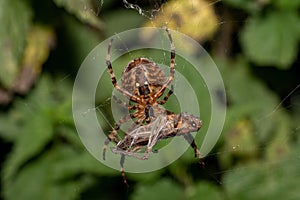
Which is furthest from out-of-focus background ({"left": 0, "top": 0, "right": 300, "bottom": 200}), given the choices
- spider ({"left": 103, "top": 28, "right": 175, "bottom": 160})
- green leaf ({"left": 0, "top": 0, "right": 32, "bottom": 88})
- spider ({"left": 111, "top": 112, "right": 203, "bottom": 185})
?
spider ({"left": 111, "top": 112, "right": 203, "bottom": 185})

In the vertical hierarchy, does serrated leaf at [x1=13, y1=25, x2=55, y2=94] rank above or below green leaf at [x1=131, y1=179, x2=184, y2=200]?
above

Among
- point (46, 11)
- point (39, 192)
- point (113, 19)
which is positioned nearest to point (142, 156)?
point (39, 192)

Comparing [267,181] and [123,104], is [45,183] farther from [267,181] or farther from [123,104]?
[267,181]

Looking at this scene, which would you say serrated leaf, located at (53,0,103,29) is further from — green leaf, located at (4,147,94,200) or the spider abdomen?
green leaf, located at (4,147,94,200)

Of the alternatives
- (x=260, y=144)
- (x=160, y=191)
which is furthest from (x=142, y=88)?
(x=260, y=144)

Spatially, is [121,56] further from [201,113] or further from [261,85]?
[261,85]

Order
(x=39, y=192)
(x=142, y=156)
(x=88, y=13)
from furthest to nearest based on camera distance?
(x=39, y=192), (x=88, y=13), (x=142, y=156)

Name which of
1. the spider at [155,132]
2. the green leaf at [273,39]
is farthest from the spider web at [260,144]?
the spider at [155,132]
